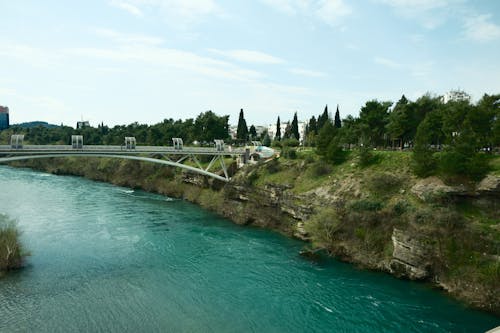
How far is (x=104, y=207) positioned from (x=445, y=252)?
38204mm

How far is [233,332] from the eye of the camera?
1648 centimetres

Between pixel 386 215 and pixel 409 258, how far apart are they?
4.42 meters

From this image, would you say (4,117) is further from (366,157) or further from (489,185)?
(489,185)

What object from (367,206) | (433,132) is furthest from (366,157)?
(367,206)

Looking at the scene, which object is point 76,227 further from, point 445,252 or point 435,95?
point 435,95

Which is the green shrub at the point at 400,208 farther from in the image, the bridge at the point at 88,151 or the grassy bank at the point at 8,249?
the grassy bank at the point at 8,249

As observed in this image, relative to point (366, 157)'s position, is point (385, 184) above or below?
below

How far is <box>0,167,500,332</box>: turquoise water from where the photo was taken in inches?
679

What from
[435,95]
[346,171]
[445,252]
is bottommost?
[445,252]

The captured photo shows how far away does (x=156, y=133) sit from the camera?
8081 cm

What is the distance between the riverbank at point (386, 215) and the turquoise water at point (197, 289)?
4.65 ft

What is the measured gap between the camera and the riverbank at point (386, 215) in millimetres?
20797

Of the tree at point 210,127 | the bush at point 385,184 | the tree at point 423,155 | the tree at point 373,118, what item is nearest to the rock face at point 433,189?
the tree at point 423,155

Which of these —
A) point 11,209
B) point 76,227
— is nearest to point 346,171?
point 76,227
